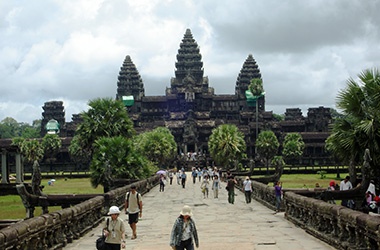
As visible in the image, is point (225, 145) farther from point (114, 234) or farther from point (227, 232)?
point (114, 234)

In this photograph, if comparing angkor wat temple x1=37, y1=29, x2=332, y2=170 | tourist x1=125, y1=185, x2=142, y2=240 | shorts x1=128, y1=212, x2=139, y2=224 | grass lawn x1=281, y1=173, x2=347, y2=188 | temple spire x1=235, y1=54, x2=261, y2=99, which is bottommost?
grass lawn x1=281, y1=173, x2=347, y2=188

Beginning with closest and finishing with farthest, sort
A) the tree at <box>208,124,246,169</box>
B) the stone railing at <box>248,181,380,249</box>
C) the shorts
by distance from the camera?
1. the stone railing at <box>248,181,380,249</box>
2. the shorts
3. the tree at <box>208,124,246,169</box>

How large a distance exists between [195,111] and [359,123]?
385ft

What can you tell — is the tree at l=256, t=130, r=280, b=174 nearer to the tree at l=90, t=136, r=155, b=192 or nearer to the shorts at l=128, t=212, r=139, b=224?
the tree at l=90, t=136, r=155, b=192

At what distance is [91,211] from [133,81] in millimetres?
143460

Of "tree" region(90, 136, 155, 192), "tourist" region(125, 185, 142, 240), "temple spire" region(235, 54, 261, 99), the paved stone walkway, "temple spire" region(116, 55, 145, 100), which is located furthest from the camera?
"temple spire" region(116, 55, 145, 100)

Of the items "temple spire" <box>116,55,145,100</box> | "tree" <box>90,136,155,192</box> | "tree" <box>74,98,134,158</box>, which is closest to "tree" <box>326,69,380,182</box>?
"tree" <box>90,136,155,192</box>

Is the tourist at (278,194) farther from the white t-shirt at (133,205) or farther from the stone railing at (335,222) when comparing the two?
the white t-shirt at (133,205)

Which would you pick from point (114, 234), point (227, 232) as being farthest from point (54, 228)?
point (227, 232)

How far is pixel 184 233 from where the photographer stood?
38.1 ft

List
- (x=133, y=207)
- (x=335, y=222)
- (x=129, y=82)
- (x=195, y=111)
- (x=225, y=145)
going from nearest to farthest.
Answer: (x=335, y=222), (x=133, y=207), (x=225, y=145), (x=195, y=111), (x=129, y=82)

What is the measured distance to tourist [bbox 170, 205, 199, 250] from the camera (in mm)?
11555

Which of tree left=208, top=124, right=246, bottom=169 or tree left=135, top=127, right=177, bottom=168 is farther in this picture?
tree left=135, top=127, right=177, bottom=168

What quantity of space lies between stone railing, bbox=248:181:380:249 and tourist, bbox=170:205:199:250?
3.29 metres
